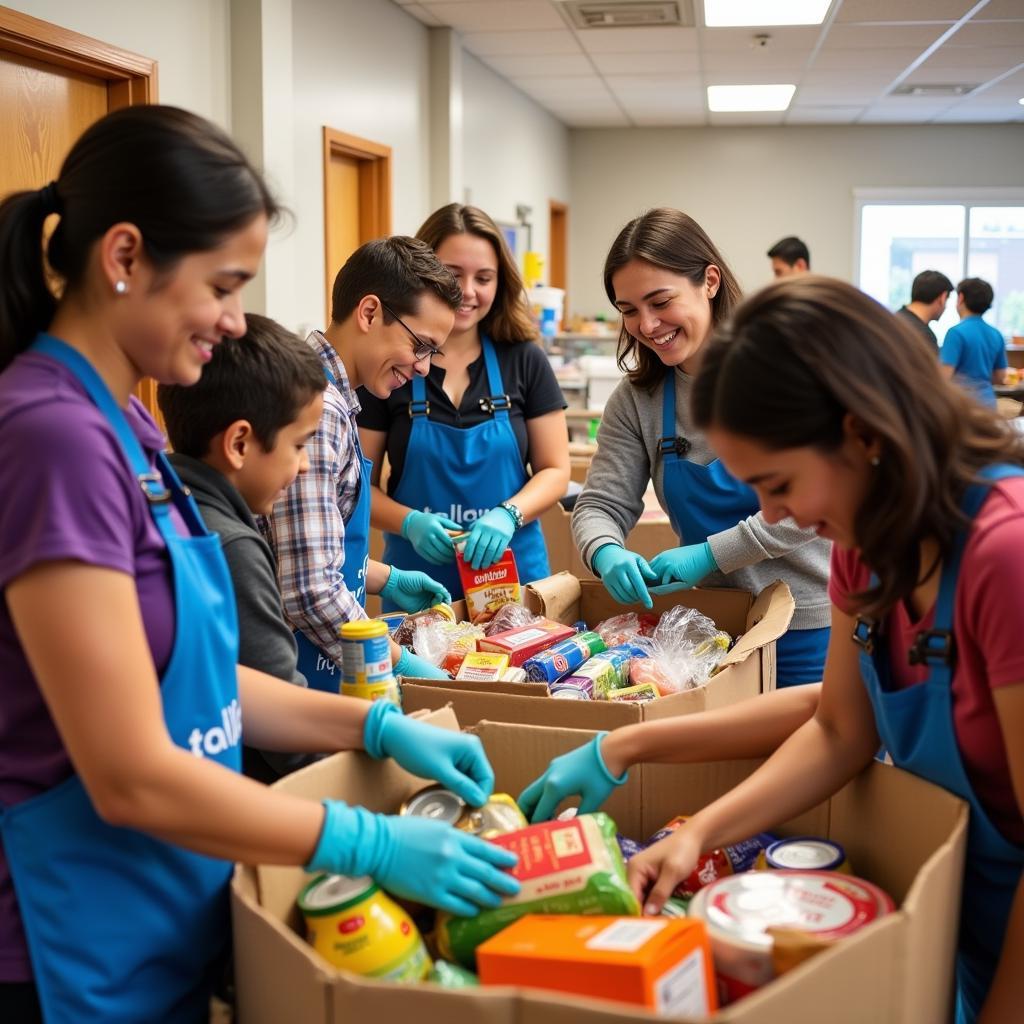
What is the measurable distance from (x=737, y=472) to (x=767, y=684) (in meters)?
0.88

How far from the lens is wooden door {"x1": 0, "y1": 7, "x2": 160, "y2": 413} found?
3.18 m

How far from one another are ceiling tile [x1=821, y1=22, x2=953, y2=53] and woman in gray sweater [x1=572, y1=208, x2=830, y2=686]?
198 inches

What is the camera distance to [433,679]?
1.73m

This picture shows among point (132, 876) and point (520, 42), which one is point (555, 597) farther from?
point (520, 42)

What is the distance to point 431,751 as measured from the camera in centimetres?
128

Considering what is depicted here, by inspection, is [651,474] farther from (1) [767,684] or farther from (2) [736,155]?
(2) [736,155]

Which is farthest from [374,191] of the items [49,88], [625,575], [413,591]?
[625,575]

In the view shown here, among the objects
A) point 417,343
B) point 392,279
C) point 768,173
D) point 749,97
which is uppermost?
point 749,97

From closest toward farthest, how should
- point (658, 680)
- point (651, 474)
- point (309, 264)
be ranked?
point (658, 680) → point (651, 474) → point (309, 264)

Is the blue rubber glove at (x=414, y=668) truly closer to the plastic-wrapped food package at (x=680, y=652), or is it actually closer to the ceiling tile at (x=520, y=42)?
the plastic-wrapped food package at (x=680, y=652)

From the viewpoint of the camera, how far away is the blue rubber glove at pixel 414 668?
6.05 feet

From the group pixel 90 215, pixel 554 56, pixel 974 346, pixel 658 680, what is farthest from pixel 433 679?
pixel 974 346

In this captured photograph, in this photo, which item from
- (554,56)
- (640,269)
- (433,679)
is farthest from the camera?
(554,56)

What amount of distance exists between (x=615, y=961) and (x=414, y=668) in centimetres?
100
